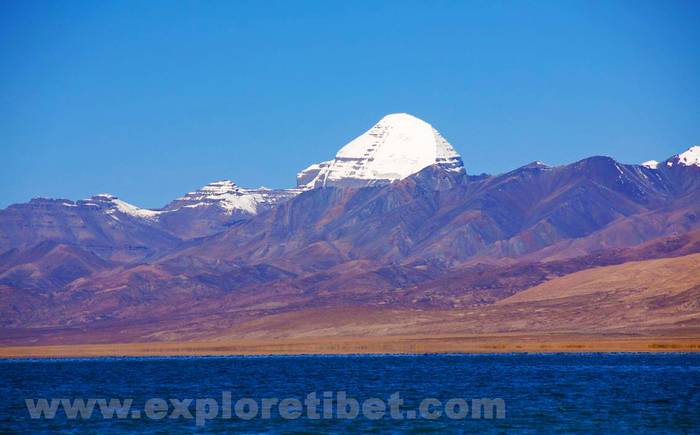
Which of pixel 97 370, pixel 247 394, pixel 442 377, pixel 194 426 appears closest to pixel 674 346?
pixel 442 377

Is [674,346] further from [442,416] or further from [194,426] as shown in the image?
[194,426]

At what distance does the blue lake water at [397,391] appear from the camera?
79.2 meters

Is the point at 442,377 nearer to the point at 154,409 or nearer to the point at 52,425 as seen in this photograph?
the point at 154,409

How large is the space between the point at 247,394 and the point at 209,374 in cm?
4292

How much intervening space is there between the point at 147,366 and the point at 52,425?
10472 centimetres

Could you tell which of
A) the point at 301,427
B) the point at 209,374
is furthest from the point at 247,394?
the point at 209,374

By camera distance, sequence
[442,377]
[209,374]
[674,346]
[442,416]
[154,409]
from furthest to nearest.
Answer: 1. [674,346]
2. [209,374]
3. [442,377]
4. [154,409]
5. [442,416]

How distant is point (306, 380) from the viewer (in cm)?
13212

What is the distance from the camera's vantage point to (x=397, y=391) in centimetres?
10888

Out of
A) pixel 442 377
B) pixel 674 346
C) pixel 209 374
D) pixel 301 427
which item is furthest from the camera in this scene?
pixel 674 346

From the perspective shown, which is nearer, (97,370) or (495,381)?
(495,381)

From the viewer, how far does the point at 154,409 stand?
92625 millimetres

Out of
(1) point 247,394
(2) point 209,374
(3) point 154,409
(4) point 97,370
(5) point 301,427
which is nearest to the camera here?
(5) point 301,427

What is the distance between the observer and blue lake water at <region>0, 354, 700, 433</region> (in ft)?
260
